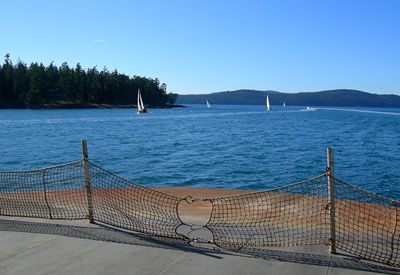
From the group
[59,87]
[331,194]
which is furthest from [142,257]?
[59,87]

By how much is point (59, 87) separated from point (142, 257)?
5571 inches

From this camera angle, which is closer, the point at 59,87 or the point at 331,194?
the point at 331,194

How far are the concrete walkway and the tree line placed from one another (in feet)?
435

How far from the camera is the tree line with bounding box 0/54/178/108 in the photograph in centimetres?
13012

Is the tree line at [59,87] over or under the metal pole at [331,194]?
over

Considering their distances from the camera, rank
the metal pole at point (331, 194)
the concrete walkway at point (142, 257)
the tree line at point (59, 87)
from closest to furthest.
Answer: the concrete walkway at point (142, 257), the metal pole at point (331, 194), the tree line at point (59, 87)

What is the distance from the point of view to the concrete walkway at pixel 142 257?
4.84 meters

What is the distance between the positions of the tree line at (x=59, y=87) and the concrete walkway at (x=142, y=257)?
133 metres

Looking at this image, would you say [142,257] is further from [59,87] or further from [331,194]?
[59,87]

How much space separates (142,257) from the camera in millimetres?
5289

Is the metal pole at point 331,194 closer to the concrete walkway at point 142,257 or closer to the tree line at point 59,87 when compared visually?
the concrete walkway at point 142,257

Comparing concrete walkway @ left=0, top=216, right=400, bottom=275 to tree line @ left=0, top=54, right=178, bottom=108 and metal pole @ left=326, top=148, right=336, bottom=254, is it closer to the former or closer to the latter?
metal pole @ left=326, top=148, right=336, bottom=254

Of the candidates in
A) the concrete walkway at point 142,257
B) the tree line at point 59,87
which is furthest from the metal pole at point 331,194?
the tree line at point 59,87

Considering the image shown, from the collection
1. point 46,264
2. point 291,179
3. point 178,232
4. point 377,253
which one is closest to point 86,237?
point 46,264
